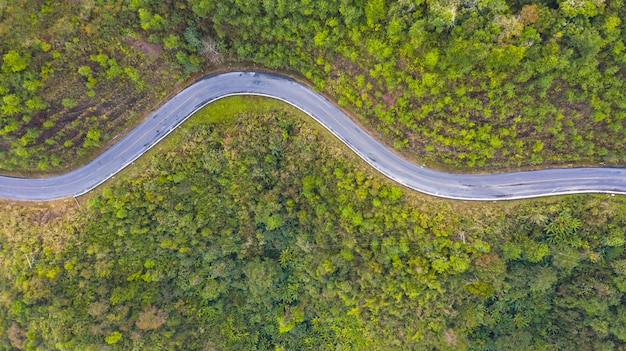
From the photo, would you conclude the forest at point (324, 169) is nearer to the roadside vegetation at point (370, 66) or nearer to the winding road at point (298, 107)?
the roadside vegetation at point (370, 66)

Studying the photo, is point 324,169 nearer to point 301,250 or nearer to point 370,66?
point 370,66

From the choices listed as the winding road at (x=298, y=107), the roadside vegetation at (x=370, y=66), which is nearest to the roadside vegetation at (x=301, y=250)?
the winding road at (x=298, y=107)

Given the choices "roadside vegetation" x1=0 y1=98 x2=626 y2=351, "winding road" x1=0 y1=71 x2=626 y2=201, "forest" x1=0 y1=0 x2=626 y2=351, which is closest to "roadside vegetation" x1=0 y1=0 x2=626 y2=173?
"forest" x1=0 y1=0 x2=626 y2=351

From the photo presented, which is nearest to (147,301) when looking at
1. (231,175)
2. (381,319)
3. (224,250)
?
(224,250)

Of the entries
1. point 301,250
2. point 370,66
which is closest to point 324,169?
point 370,66

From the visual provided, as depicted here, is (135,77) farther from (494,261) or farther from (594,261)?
(594,261)

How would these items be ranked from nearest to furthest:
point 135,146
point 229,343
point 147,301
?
point 135,146 → point 147,301 → point 229,343
